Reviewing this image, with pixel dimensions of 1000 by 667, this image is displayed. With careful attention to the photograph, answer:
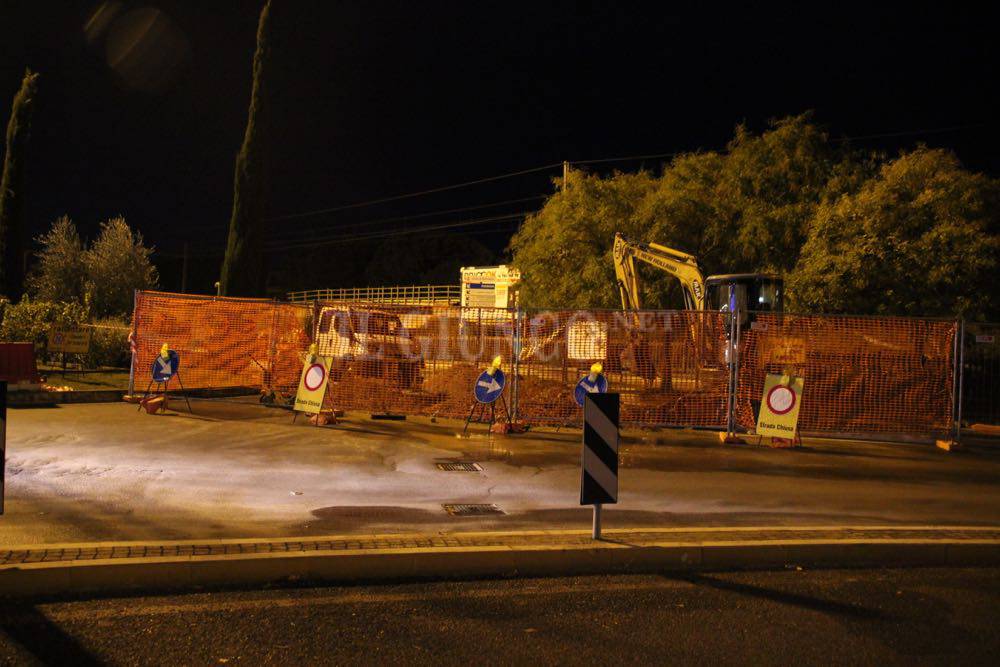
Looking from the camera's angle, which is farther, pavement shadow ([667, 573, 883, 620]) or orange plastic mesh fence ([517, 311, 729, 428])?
orange plastic mesh fence ([517, 311, 729, 428])

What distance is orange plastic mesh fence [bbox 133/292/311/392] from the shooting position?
1532 centimetres

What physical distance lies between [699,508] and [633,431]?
549 centimetres

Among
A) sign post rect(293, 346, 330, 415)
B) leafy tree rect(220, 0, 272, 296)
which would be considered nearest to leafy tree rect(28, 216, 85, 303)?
leafy tree rect(220, 0, 272, 296)

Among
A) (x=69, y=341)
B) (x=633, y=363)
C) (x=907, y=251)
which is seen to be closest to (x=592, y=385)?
(x=633, y=363)

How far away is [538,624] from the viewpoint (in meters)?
4.95

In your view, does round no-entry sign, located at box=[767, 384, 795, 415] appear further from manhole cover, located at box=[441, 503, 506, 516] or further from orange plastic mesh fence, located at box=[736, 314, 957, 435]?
manhole cover, located at box=[441, 503, 506, 516]

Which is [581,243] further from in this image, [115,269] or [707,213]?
[115,269]

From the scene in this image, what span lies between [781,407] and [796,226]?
12701 millimetres

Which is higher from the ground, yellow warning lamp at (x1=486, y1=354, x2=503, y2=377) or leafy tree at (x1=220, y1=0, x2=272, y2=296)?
leafy tree at (x1=220, y1=0, x2=272, y2=296)

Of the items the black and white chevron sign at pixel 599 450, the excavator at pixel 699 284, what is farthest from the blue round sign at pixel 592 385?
the excavator at pixel 699 284

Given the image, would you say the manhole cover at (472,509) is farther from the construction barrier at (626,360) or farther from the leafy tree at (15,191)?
the leafy tree at (15,191)

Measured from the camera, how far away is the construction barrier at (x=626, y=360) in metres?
13.3

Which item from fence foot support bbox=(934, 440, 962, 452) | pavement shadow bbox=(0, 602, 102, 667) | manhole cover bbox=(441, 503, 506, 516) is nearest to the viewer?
pavement shadow bbox=(0, 602, 102, 667)

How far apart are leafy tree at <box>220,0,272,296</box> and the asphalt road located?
87.4ft
